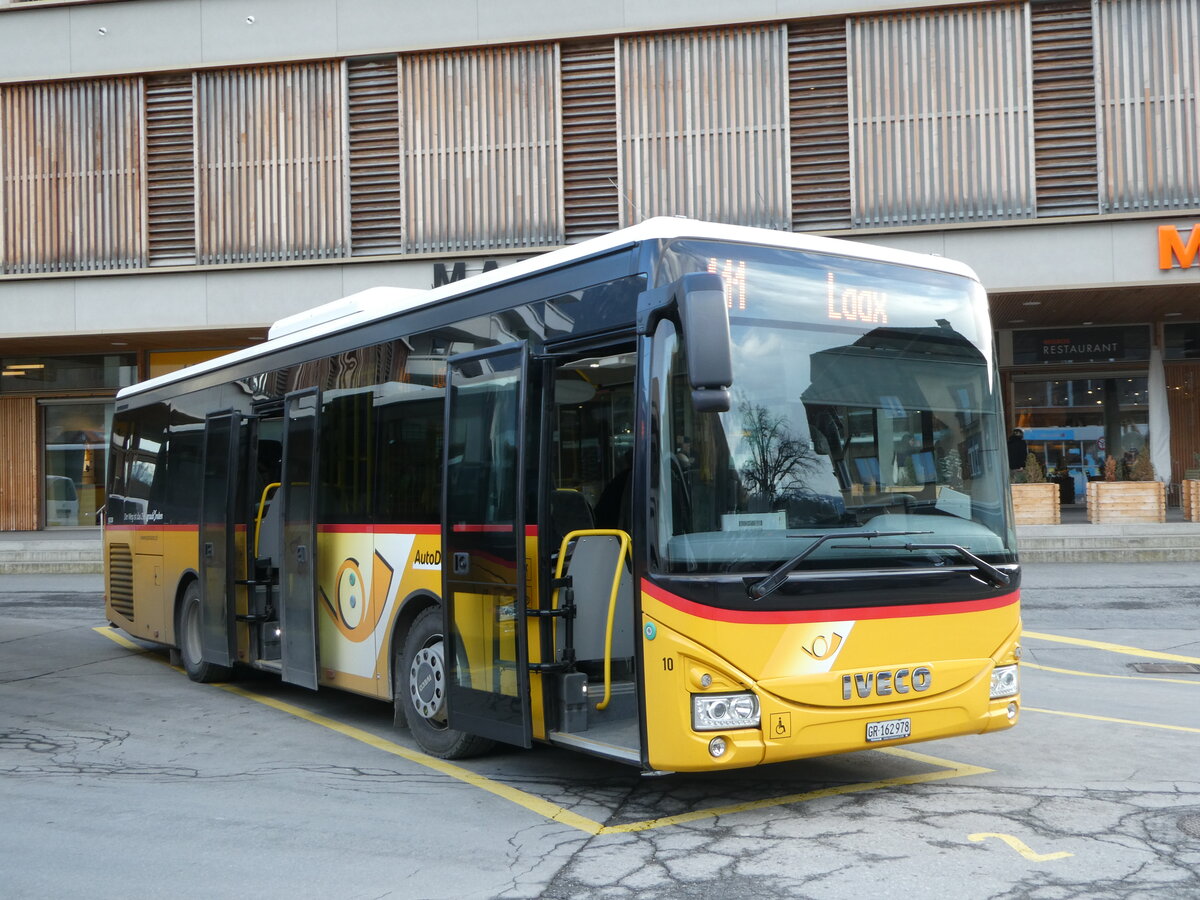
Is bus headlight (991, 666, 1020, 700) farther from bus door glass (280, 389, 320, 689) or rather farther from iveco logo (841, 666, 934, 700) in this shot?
bus door glass (280, 389, 320, 689)

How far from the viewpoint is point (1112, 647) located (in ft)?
40.0

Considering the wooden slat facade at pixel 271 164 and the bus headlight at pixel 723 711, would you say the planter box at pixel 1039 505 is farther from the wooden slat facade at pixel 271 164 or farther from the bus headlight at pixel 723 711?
the bus headlight at pixel 723 711

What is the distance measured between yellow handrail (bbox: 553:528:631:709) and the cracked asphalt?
0.64 metres

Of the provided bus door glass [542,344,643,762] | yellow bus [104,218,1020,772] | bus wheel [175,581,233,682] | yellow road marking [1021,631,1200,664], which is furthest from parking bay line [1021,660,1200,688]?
bus wheel [175,581,233,682]

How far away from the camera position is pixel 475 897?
5.02 meters

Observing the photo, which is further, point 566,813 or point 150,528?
point 150,528

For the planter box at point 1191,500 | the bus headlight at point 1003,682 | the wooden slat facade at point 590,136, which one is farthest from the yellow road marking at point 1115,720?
the wooden slat facade at point 590,136

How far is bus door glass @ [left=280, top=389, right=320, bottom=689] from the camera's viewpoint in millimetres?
9133

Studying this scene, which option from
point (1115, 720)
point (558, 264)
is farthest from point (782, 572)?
point (1115, 720)

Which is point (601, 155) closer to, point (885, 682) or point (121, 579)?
point (121, 579)

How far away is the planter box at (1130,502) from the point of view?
1997cm

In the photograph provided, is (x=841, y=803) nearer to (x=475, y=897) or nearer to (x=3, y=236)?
(x=475, y=897)

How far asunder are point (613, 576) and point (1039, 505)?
1521cm

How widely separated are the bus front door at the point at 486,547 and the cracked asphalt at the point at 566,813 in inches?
19.0
